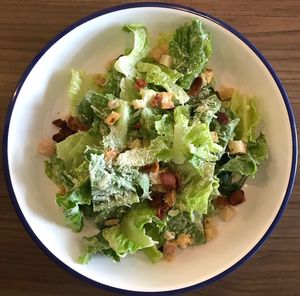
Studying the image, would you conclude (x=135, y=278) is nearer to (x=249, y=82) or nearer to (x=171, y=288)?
(x=171, y=288)

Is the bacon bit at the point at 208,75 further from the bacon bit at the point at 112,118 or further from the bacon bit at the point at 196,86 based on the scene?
the bacon bit at the point at 112,118

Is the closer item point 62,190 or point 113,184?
point 113,184

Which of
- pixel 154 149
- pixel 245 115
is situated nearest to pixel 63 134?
pixel 154 149

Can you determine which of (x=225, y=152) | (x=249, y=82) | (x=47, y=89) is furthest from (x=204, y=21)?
(x=47, y=89)

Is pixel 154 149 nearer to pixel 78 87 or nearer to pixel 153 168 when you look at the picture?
pixel 153 168

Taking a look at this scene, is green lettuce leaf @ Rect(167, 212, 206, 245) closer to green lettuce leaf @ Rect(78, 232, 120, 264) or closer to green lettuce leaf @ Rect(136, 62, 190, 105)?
green lettuce leaf @ Rect(78, 232, 120, 264)

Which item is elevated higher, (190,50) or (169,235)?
(190,50)

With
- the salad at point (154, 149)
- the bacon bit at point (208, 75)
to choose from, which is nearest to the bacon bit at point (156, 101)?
the salad at point (154, 149)
